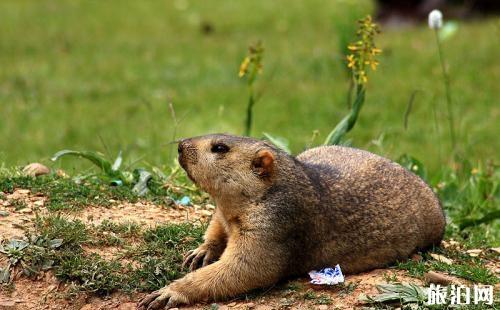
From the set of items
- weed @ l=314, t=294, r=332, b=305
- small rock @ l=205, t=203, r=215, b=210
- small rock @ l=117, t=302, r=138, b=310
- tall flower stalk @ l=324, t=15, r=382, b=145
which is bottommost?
small rock @ l=117, t=302, r=138, b=310

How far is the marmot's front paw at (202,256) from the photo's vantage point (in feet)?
14.9

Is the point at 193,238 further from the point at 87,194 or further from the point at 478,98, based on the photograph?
the point at 478,98

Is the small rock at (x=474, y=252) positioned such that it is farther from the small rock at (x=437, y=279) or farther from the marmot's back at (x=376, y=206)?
the small rock at (x=437, y=279)

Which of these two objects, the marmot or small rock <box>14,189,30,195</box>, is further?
small rock <box>14,189,30,195</box>

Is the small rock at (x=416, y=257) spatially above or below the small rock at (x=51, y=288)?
below

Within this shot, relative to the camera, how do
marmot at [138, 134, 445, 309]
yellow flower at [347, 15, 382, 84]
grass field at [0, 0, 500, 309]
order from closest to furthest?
marmot at [138, 134, 445, 309]
grass field at [0, 0, 500, 309]
yellow flower at [347, 15, 382, 84]

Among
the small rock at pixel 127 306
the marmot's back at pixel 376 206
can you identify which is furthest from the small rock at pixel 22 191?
the marmot's back at pixel 376 206

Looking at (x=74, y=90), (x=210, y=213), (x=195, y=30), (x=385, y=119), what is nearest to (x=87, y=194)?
(x=210, y=213)

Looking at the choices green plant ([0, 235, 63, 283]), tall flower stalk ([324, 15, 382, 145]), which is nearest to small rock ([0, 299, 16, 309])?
green plant ([0, 235, 63, 283])

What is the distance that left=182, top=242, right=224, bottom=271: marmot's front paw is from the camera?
4.55 m

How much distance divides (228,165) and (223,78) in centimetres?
690

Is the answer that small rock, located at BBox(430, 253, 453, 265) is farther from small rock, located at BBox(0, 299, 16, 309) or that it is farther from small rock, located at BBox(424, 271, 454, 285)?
small rock, located at BBox(0, 299, 16, 309)

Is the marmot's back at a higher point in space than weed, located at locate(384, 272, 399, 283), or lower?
higher

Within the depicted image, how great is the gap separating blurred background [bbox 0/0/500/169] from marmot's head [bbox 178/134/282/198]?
2.26 metres
